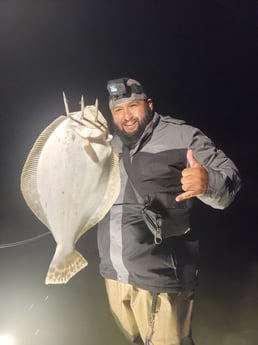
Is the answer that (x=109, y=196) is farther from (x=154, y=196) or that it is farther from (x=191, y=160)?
(x=191, y=160)

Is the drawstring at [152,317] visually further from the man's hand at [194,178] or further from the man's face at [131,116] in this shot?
the man's face at [131,116]

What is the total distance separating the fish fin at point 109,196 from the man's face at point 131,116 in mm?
104

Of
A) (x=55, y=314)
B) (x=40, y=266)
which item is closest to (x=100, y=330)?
(x=55, y=314)

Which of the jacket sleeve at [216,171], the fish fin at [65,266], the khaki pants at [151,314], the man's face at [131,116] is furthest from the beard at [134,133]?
the khaki pants at [151,314]

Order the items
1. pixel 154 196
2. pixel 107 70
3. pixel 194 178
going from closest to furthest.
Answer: pixel 194 178, pixel 154 196, pixel 107 70

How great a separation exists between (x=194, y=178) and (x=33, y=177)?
0.50 m

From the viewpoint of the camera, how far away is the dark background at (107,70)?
143 cm

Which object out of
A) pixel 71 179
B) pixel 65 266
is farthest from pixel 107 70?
pixel 65 266

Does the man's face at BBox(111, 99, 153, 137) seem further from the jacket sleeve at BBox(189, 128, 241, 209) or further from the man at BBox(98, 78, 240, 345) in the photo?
the jacket sleeve at BBox(189, 128, 241, 209)

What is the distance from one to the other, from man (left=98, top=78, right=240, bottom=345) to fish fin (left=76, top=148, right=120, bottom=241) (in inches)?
2.2

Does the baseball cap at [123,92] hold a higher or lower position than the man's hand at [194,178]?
higher

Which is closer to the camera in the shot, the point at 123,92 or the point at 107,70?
the point at 123,92

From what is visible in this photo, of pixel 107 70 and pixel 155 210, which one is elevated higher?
pixel 107 70

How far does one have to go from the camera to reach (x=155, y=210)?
51.2 inches
